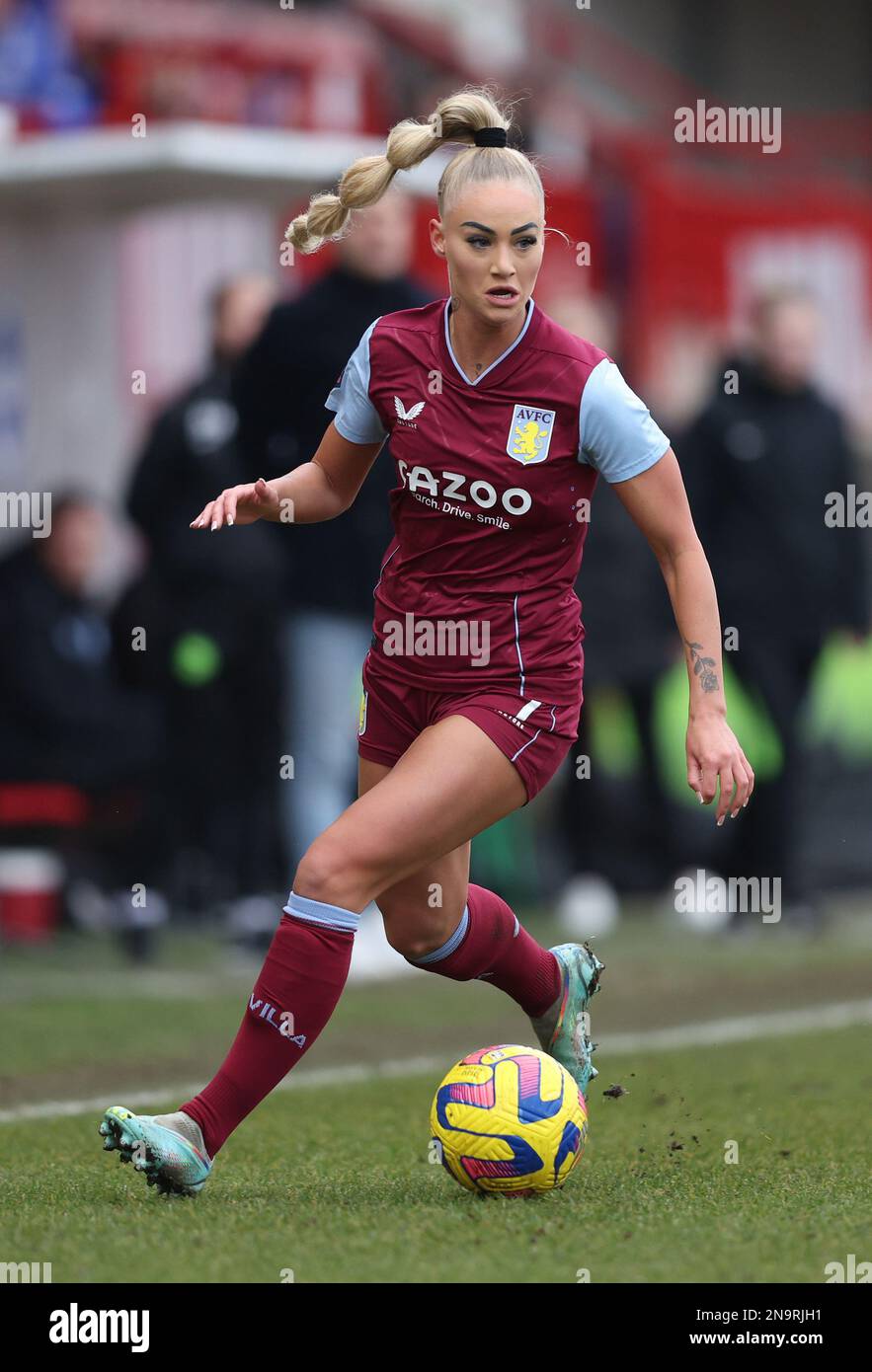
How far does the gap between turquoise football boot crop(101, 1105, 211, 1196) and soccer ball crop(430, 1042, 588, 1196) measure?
1.70ft

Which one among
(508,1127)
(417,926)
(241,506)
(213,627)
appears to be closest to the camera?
(508,1127)

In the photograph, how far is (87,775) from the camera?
34.5 ft

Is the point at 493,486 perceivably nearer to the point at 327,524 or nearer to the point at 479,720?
the point at 479,720

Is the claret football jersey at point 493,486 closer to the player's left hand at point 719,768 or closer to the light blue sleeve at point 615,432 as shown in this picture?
the light blue sleeve at point 615,432

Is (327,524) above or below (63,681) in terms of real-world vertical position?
above

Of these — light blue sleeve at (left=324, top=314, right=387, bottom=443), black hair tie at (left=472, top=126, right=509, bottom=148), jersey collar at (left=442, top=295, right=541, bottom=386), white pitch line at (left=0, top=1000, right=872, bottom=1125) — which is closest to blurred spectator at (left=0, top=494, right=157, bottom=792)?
white pitch line at (left=0, top=1000, right=872, bottom=1125)

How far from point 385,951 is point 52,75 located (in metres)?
5.29

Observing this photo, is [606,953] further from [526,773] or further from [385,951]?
[526,773]

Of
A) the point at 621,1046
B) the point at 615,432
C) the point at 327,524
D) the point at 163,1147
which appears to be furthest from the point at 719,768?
the point at 327,524

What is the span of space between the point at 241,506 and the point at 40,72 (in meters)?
7.55

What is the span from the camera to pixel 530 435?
520cm

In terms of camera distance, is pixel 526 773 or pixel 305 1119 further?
pixel 305 1119

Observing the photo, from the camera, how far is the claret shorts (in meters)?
5.24
